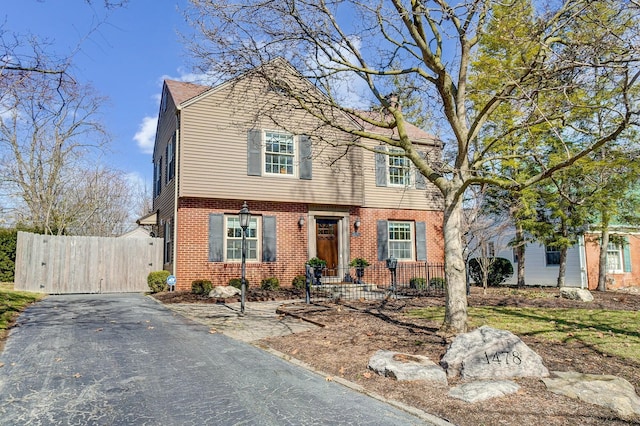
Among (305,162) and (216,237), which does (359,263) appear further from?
(216,237)

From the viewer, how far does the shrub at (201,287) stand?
44.3 feet

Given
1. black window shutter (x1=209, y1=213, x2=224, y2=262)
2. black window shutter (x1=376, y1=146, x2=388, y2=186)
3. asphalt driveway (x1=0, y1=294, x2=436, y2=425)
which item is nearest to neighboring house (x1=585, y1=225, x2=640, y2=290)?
black window shutter (x1=376, y1=146, x2=388, y2=186)

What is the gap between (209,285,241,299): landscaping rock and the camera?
1295 centimetres

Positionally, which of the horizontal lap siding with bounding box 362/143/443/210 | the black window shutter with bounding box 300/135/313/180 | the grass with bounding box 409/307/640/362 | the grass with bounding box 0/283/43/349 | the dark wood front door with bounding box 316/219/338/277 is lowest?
the grass with bounding box 409/307/640/362

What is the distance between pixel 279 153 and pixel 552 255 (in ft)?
45.4

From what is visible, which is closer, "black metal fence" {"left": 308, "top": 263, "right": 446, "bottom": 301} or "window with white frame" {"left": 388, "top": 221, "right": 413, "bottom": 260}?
"black metal fence" {"left": 308, "top": 263, "right": 446, "bottom": 301}

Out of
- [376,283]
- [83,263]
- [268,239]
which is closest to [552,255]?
[376,283]

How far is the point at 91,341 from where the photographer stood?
706cm

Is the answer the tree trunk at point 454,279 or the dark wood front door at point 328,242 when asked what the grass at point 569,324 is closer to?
the tree trunk at point 454,279

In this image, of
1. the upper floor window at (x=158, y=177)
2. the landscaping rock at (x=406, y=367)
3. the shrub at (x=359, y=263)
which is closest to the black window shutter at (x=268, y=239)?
the shrub at (x=359, y=263)

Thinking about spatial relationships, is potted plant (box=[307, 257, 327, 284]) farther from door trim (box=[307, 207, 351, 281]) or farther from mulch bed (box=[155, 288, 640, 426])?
mulch bed (box=[155, 288, 640, 426])

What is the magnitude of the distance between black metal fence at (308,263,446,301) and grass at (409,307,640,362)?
3.37 metres

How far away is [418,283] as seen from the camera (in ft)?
50.6

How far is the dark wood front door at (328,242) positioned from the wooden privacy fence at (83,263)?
19.1 feet
